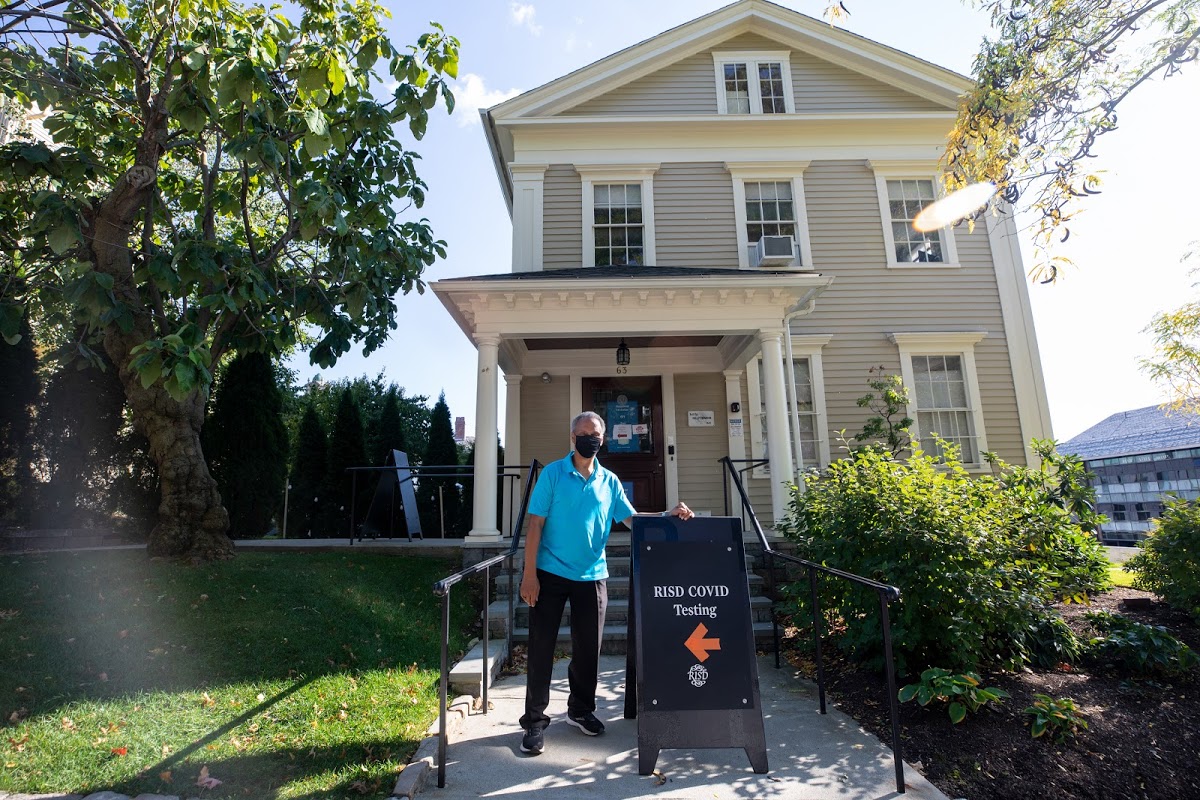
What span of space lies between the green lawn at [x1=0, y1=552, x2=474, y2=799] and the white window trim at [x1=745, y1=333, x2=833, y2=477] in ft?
15.5

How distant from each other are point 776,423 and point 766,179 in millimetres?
4681

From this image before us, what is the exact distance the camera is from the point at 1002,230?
32.3ft

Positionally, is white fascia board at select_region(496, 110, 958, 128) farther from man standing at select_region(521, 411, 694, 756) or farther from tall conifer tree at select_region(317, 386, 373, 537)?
man standing at select_region(521, 411, 694, 756)

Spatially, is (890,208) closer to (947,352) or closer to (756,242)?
(756,242)

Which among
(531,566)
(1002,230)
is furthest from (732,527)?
(1002,230)

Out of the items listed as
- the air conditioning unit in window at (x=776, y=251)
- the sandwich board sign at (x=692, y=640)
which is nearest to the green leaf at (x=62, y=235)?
the sandwich board sign at (x=692, y=640)

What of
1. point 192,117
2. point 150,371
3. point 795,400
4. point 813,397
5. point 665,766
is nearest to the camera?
point 665,766

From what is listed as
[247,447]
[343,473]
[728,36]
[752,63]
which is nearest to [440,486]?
[343,473]

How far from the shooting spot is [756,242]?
971 cm

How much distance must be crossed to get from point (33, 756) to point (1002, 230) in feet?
39.4

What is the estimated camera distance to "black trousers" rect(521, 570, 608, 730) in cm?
329

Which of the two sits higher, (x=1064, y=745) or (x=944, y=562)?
(x=944, y=562)

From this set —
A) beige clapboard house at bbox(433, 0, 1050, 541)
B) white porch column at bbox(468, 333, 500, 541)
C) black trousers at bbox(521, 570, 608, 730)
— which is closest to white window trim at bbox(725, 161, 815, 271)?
beige clapboard house at bbox(433, 0, 1050, 541)

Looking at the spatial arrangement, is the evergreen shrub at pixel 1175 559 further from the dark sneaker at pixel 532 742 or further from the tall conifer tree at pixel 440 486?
the tall conifer tree at pixel 440 486
